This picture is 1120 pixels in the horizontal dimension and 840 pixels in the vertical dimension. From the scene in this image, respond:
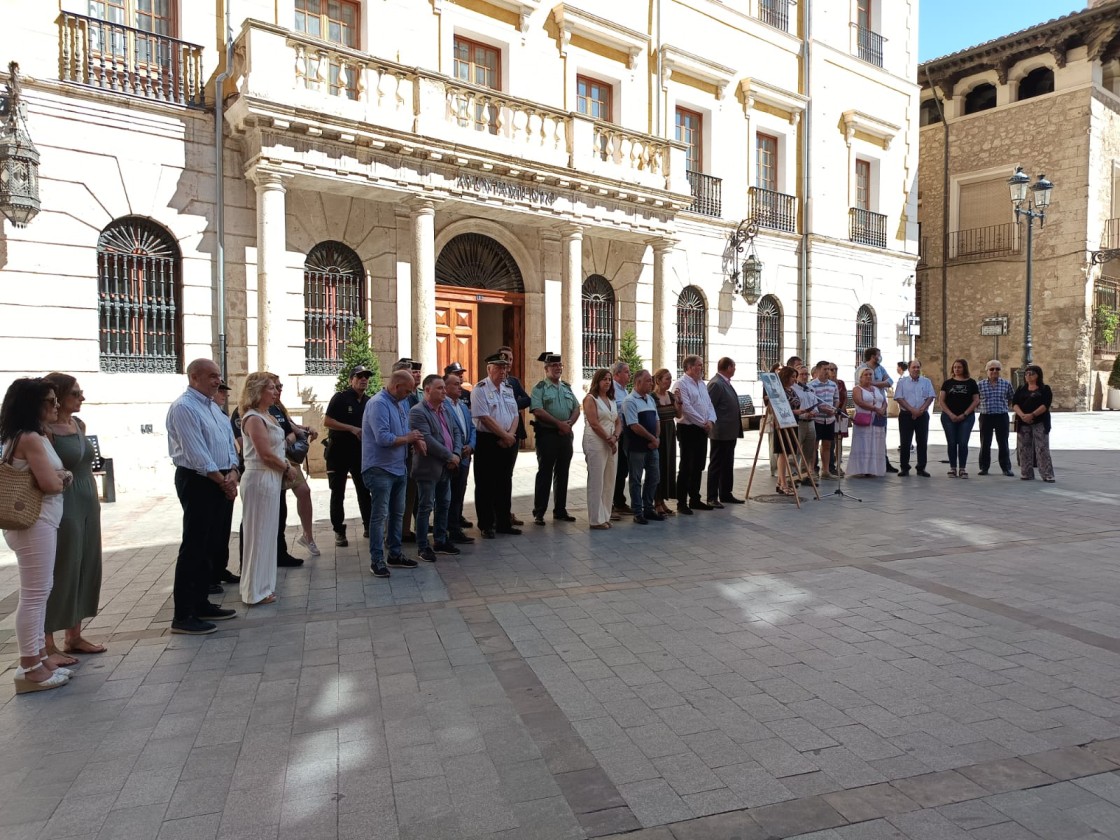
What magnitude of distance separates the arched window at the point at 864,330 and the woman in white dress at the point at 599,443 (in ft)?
53.4

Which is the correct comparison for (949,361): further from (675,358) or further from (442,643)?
(442,643)

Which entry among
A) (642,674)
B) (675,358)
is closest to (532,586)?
(642,674)

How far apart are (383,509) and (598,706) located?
3379mm

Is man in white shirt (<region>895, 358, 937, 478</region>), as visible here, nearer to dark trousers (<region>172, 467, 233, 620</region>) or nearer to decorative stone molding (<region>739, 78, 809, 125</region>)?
decorative stone molding (<region>739, 78, 809, 125</region>)

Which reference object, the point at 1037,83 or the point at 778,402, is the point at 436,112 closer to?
the point at 778,402

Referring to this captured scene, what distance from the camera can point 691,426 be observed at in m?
9.55

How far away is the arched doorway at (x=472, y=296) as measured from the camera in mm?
15023

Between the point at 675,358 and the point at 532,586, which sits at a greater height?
the point at 675,358

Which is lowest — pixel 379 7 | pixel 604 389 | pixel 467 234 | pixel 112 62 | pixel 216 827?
pixel 216 827

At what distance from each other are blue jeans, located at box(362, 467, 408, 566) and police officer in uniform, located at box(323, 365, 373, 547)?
1.17 m

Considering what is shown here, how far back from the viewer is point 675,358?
60.4 feet

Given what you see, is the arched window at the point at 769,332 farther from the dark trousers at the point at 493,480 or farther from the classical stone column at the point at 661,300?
the dark trousers at the point at 493,480

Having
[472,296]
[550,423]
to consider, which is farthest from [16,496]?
[472,296]

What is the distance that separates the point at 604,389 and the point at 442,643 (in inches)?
174
